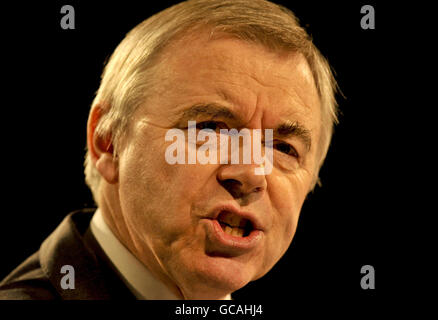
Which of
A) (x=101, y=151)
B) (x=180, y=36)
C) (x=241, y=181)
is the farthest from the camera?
(x=101, y=151)

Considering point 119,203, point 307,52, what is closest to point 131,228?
point 119,203

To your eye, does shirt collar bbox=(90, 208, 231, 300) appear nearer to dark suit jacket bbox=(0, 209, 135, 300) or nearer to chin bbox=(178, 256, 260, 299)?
dark suit jacket bbox=(0, 209, 135, 300)

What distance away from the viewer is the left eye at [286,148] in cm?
162

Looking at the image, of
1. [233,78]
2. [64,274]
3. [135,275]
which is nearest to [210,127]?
[233,78]

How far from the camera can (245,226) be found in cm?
153

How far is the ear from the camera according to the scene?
1619 millimetres

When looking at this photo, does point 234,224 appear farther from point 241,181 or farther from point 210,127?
point 210,127

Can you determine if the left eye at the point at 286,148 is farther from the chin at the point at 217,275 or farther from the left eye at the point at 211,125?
the chin at the point at 217,275

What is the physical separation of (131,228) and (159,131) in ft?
1.05

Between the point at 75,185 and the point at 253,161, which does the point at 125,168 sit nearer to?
the point at 253,161

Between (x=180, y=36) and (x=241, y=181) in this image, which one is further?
(x=180, y=36)

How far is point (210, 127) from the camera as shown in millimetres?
1516

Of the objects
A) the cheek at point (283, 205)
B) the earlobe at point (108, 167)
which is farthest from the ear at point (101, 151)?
the cheek at point (283, 205)

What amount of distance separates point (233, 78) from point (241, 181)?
0.31 m
